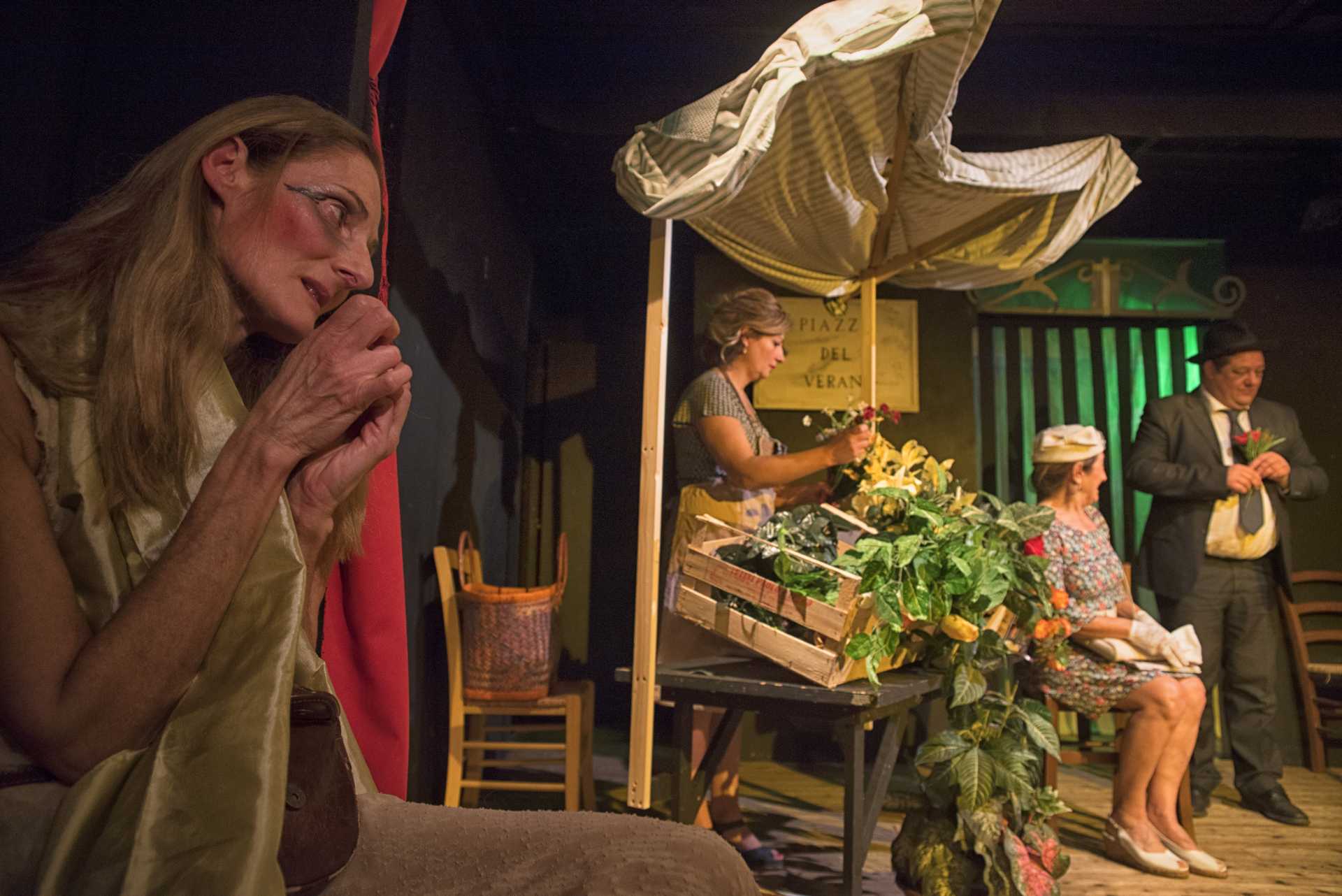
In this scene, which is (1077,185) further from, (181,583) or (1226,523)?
(181,583)

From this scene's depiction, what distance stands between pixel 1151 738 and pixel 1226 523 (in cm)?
150

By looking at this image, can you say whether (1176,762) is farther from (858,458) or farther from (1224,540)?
(858,458)

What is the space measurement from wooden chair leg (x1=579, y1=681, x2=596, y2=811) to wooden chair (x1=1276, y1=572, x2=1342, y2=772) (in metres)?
3.55

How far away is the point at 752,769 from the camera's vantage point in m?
5.02

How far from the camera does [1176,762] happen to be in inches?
140

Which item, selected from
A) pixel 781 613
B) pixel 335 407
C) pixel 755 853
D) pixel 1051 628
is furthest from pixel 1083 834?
pixel 335 407

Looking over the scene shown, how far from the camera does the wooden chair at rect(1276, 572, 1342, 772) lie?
4.97m

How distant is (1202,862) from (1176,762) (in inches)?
14.0

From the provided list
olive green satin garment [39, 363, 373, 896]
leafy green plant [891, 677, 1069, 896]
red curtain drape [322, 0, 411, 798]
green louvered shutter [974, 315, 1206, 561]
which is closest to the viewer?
olive green satin garment [39, 363, 373, 896]

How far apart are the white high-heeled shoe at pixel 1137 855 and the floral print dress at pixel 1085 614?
431 mm

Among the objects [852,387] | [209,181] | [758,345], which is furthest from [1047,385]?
[209,181]

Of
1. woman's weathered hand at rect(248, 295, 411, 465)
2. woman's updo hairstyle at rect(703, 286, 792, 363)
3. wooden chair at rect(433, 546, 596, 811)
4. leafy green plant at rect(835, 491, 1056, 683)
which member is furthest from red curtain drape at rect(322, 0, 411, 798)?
wooden chair at rect(433, 546, 596, 811)

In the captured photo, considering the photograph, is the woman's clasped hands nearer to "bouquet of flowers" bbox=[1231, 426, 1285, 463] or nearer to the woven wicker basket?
the woven wicker basket

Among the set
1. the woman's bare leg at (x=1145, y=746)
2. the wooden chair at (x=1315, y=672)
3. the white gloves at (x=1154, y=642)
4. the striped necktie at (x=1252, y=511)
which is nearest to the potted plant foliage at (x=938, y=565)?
the white gloves at (x=1154, y=642)
